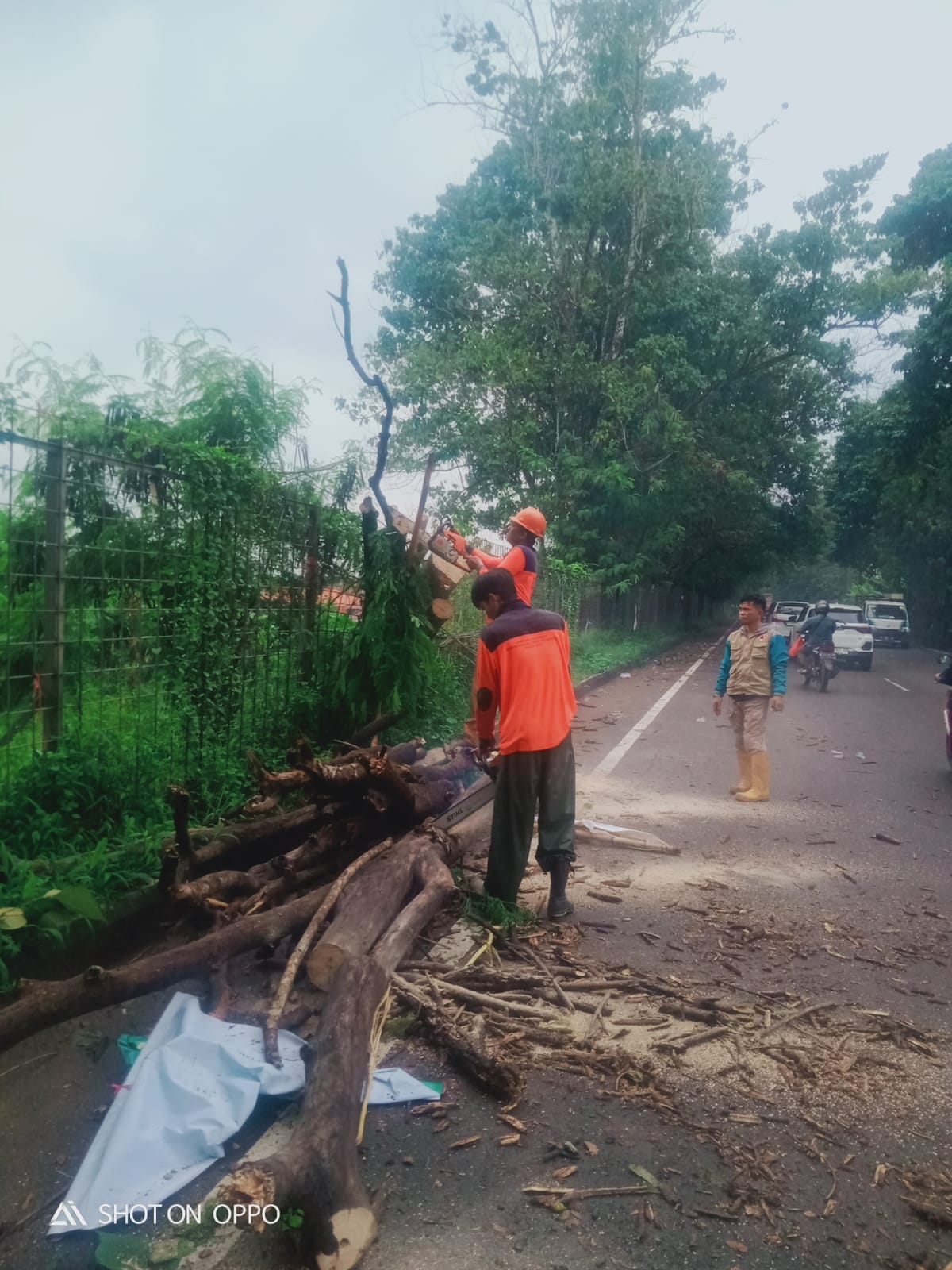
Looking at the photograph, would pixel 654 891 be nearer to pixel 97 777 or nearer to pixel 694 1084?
pixel 694 1084

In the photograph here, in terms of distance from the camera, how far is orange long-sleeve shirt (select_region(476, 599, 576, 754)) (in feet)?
16.8

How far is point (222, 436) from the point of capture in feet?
26.0

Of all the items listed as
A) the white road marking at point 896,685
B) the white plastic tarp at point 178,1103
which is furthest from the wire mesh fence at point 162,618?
the white road marking at point 896,685

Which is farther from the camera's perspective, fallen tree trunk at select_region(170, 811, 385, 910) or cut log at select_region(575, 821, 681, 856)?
cut log at select_region(575, 821, 681, 856)

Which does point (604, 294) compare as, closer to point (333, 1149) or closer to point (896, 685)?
point (896, 685)

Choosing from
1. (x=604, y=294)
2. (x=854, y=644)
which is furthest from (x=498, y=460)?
(x=854, y=644)

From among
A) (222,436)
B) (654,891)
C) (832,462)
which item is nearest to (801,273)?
(832,462)

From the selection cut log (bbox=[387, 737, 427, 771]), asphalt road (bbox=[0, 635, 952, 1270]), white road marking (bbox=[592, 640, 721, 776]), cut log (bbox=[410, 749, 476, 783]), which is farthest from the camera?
white road marking (bbox=[592, 640, 721, 776])

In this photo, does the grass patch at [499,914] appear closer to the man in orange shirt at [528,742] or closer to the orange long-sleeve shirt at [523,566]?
the man in orange shirt at [528,742]

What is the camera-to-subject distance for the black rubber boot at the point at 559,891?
5.29 m

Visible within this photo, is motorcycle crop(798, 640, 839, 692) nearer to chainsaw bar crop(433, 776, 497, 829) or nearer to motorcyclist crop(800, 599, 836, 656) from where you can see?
motorcyclist crop(800, 599, 836, 656)

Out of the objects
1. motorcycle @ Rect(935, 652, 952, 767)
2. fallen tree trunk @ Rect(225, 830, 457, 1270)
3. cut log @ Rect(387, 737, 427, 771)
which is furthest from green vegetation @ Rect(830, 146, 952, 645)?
fallen tree trunk @ Rect(225, 830, 457, 1270)

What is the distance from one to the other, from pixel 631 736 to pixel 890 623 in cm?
3161

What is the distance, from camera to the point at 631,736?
12188 millimetres
